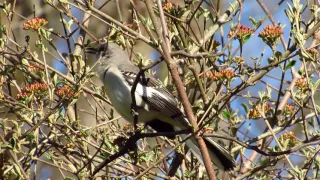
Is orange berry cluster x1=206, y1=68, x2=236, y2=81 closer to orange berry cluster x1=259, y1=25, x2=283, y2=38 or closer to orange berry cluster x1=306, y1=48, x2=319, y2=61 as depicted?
orange berry cluster x1=259, y1=25, x2=283, y2=38

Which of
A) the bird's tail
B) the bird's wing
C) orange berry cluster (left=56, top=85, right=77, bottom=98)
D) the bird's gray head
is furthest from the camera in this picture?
the bird's gray head

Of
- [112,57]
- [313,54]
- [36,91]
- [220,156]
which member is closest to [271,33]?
[313,54]

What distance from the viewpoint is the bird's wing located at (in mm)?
3820

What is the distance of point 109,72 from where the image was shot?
4.10 meters

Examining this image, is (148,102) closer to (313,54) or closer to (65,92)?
(65,92)

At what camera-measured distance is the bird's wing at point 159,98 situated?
150 inches

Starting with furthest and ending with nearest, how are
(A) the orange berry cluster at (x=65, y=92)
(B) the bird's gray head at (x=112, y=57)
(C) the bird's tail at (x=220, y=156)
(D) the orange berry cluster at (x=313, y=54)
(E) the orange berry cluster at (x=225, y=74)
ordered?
(B) the bird's gray head at (x=112, y=57)
(C) the bird's tail at (x=220, y=156)
(A) the orange berry cluster at (x=65, y=92)
(E) the orange berry cluster at (x=225, y=74)
(D) the orange berry cluster at (x=313, y=54)

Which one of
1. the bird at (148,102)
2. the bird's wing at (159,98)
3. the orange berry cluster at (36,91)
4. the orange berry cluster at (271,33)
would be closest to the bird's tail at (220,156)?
the bird at (148,102)

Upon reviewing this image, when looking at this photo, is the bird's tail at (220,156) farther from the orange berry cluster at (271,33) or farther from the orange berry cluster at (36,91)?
the orange berry cluster at (36,91)

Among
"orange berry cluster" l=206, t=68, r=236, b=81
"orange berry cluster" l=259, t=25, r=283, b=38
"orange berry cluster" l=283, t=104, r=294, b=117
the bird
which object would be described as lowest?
→ "orange berry cluster" l=283, t=104, r=294, b=117

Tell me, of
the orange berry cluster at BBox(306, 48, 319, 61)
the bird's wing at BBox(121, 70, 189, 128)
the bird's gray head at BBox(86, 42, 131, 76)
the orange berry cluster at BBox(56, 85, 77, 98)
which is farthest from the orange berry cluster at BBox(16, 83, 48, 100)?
the orange berry cluster at BBox(306, 48, 319, 61)

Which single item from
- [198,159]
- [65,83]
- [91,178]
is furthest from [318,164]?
[65,83]

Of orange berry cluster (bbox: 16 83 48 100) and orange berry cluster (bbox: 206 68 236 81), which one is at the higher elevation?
orange berry cluster (bbox: 16 83 48 100)

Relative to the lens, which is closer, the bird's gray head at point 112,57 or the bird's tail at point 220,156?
the bird's tail at point 220,156
